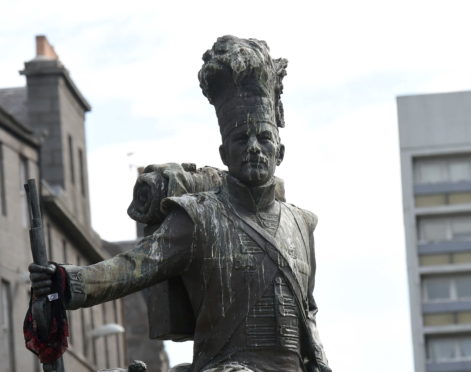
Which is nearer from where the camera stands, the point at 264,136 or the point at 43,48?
the point at 264,136

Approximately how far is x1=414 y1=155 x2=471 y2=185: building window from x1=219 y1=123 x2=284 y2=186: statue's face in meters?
105

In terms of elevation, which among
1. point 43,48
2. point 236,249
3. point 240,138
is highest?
point 43,48

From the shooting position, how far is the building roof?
73938mm

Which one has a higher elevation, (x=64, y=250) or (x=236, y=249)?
(x=64, y=250)

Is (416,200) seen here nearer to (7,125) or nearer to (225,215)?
(7,125)

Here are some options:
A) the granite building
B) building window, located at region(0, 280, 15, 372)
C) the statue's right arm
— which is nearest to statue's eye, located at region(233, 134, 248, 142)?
the statue's right arm

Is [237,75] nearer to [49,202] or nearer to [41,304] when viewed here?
[41,304]

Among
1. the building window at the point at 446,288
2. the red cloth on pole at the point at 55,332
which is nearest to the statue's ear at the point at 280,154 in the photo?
the red cloth on pole at the point at 55,332

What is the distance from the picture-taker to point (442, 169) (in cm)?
12356

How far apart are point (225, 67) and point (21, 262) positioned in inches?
1802

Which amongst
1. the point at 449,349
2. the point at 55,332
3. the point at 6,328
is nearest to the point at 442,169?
the point at 449,349

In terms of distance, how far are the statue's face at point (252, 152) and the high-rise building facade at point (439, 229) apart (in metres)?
101

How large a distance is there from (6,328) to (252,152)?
44.4 metres

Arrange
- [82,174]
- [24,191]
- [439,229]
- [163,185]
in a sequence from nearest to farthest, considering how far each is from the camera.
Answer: [163,185] < [24,191] < [82,174] < [439,229]
